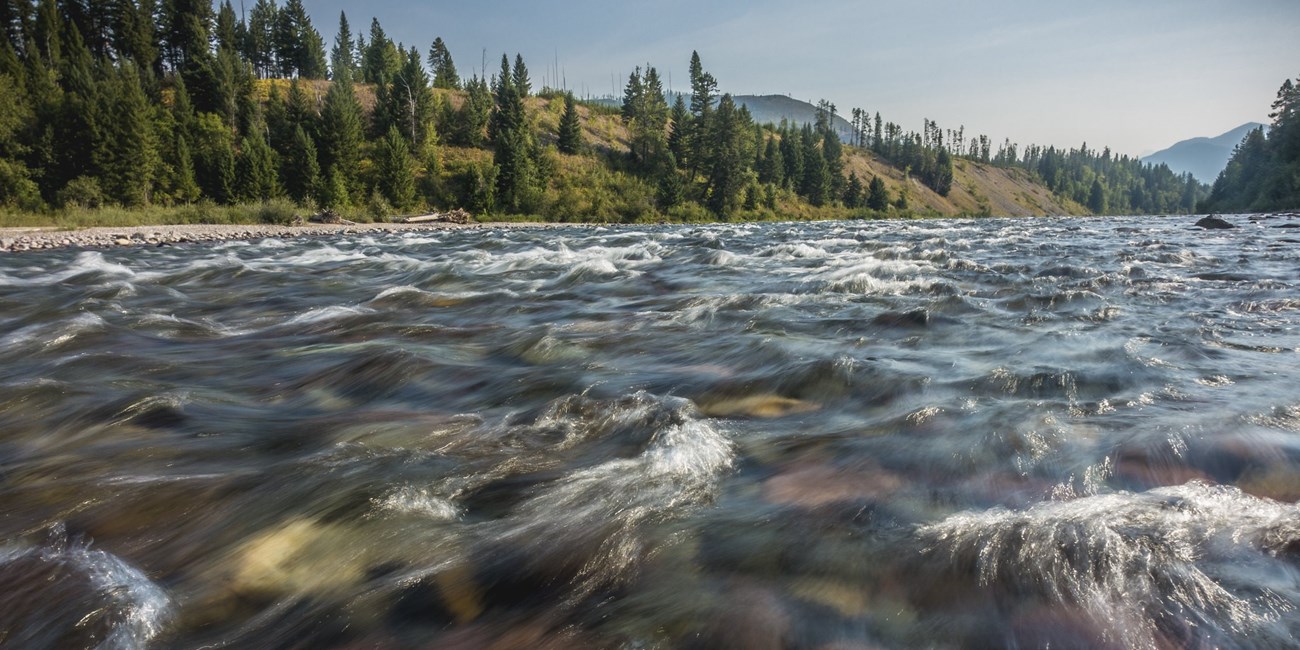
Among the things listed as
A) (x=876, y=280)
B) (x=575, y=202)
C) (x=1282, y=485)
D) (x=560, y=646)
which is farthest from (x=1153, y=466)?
(x=575, y=202)

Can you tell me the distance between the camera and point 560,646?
226 cm

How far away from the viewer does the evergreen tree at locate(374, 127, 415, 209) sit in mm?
63188

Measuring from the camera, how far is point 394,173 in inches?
2493

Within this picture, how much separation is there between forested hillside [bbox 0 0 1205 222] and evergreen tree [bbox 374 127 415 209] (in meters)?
0.18

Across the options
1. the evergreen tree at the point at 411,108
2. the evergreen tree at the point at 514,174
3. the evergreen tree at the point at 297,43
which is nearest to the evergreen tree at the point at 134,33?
the evergreen tree at the point at 297,43

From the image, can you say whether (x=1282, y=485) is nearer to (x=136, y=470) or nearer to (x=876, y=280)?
(x=136, y=470)

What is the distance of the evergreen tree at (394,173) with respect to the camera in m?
63.2

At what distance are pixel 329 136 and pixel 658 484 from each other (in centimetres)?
7251

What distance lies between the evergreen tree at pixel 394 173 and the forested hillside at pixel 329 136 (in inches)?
6.9

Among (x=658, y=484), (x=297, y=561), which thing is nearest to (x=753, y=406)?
(x=658, y=484)

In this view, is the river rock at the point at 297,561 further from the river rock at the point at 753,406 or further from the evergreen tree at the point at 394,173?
the evergreen tree at the point at 394,173

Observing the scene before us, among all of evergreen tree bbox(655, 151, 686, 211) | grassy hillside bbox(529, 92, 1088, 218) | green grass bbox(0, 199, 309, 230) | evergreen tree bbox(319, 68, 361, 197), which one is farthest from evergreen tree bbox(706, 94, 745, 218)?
green grass bbox(0, 199, 309, 230)

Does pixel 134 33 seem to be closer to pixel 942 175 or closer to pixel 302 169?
pixel 302 169

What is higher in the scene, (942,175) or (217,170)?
(942,175)
